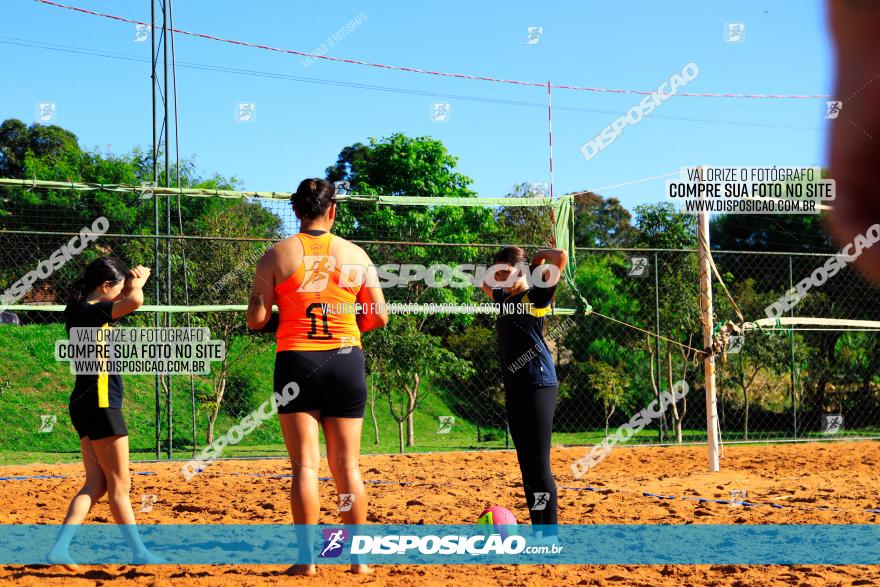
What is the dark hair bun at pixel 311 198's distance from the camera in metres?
4.16

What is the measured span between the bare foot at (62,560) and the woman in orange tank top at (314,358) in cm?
115

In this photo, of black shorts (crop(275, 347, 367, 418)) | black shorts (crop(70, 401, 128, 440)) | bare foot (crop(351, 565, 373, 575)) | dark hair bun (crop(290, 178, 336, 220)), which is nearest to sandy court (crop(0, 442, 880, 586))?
bare foot (crop(351, 565, 373, 575))

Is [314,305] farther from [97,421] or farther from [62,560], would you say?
[62,560]

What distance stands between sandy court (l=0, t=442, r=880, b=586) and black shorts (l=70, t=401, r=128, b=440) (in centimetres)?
68

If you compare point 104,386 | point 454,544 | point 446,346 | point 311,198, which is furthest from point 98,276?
point 446,346

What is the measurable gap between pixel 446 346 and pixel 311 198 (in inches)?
512

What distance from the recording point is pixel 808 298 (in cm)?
1819

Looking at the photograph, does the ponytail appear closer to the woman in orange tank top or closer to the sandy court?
the woman in orange tank top

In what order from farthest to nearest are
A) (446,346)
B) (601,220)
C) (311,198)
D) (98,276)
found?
(601,220) < (446,346) < (98,276) < (311,198)

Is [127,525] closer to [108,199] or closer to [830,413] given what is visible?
[830,413]

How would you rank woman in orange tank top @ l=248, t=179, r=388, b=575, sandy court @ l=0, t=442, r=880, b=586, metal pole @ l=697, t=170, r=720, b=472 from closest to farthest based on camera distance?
woman in orange tank top @ l=248, t=179, r=388, b=575 → sandy court @ l=0, t=442, r=880, b=586 → metal pole @ l=697, t=170, r=720, b=472

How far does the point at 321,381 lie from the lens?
3961mm

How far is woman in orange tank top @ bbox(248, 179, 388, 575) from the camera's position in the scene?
394 cm

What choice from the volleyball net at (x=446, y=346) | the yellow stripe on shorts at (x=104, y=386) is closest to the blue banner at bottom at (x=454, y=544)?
the yellow stripe on shorts at (x=104, y=386)
